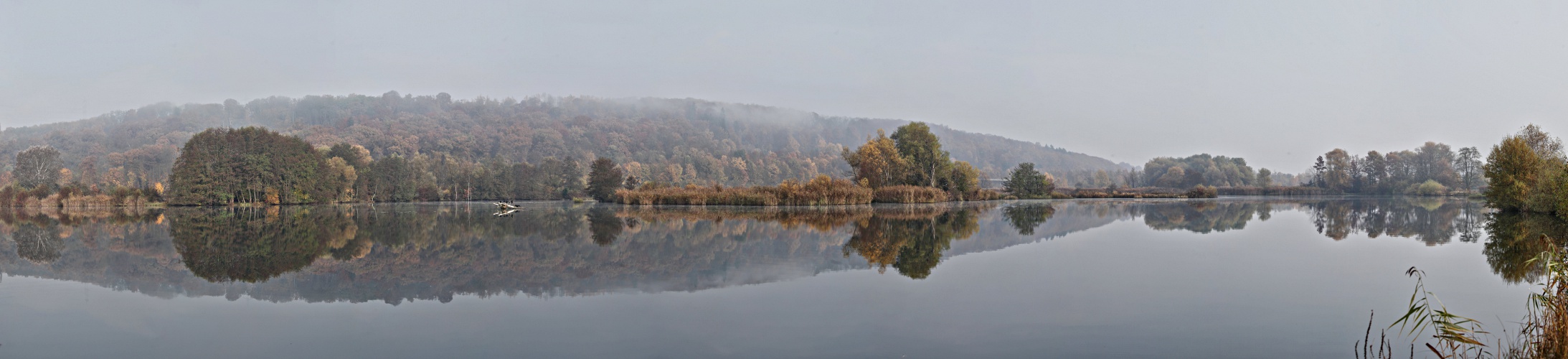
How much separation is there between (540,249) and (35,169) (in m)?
64.4

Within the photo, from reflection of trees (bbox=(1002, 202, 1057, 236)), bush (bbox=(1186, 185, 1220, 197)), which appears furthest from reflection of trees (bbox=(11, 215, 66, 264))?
bush (bbox=(1186, 185, 1220, 197))

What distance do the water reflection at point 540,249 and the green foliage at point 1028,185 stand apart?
1217 inches

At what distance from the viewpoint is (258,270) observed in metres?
8.75

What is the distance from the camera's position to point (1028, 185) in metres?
53.4

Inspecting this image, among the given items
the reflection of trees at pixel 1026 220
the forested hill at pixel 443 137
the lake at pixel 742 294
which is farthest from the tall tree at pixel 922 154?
the forested hill at pixel 443 137

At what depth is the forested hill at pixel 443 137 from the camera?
98.4 m

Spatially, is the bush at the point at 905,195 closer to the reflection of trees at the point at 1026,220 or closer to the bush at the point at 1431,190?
the reflection of trees at the point at 1026,220

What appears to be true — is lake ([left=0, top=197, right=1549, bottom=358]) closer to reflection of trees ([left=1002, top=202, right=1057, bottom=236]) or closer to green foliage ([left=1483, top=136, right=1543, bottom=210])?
reflection of trees ([left=1002, top=202, right=1057, bottom=236])

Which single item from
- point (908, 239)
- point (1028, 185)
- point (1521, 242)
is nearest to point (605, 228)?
point (908, 239)

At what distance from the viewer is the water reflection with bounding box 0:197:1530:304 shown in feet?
25.0

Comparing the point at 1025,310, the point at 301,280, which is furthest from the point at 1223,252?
the point at 301,280

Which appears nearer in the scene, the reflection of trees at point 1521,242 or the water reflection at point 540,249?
the water reflection at point 540,249

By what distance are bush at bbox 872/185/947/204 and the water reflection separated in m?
14.4

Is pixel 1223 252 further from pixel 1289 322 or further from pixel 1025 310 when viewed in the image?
pixel 1025 310
